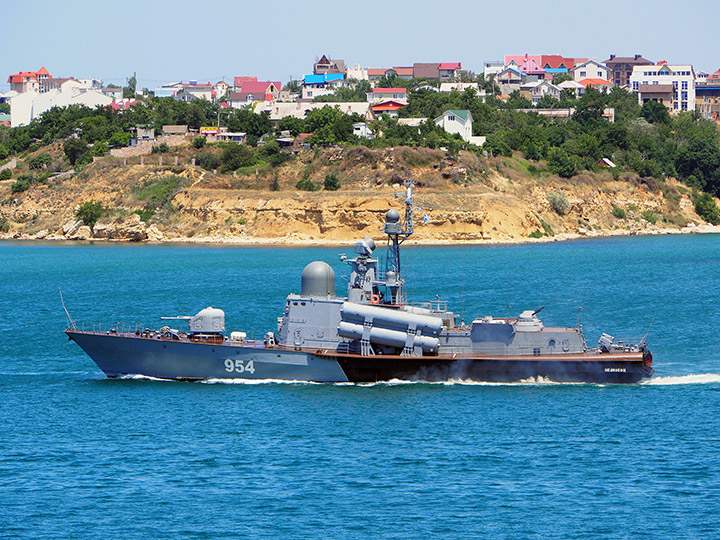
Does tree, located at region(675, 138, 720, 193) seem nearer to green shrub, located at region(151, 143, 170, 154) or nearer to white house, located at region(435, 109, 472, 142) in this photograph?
white house, located at region(435, 109, 472, 142)

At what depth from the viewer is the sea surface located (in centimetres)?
2956

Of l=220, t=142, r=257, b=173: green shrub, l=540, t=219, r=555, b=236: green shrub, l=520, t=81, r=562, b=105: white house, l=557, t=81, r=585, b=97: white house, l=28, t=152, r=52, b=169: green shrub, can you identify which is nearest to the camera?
l=540, t=219, r=555, b=236: green shrub

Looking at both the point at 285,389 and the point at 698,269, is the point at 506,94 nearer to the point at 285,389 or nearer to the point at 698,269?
the point at 698,269

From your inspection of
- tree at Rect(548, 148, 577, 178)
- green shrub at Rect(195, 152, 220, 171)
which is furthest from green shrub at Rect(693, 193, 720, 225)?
green shrub at Rect(195, 152, 220, 171)

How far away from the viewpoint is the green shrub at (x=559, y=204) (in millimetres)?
123938

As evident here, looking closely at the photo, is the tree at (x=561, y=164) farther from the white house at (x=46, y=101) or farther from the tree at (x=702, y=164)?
the white house at (x=46, y=101)

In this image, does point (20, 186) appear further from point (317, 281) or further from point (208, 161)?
point (317, 281)

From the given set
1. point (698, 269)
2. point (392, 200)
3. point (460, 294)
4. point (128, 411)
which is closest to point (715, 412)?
point (128, 411)

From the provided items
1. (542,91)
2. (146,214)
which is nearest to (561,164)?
(146,214)

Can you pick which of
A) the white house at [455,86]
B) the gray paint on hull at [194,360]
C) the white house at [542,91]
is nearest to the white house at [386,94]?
the white house at [455,86]

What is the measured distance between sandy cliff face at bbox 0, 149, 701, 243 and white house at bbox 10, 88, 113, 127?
122 ft

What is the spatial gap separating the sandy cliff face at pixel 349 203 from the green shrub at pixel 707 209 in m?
1.00

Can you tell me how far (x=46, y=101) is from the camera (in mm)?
181375

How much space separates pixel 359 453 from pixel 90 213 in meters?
96.5
